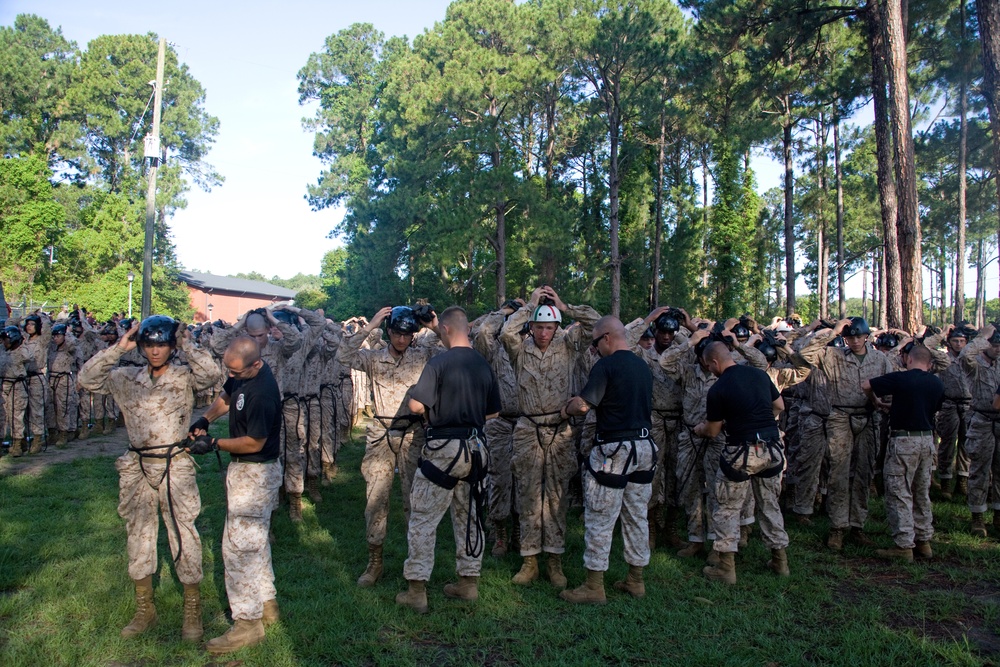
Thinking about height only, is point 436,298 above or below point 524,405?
above

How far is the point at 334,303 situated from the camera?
4394cm

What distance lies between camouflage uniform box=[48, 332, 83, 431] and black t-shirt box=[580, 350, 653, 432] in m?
11.3

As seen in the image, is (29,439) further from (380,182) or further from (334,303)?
(334,303)

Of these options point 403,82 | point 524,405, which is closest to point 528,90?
Result: point 403,82

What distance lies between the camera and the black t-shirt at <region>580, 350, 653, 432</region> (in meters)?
5.74

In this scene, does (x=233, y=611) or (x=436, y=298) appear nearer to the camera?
(x=233, y=611)

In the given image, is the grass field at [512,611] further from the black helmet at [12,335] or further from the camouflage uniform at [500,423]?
the black helmet at [12,335]

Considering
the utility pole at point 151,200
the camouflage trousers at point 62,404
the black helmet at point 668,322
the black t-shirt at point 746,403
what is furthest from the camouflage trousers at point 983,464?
the utility pole at point 151,200

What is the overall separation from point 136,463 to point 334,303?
3962 centimetres

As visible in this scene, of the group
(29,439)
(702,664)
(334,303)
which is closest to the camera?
(702,664)

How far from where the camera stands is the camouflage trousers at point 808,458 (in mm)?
7996

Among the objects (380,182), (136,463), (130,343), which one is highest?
(380,182)

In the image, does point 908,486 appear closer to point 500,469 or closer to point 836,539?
point 836,539

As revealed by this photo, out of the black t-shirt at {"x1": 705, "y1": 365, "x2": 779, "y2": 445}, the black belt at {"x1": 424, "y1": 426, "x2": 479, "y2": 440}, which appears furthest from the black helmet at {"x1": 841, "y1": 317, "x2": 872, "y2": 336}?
the black belt at {"x1": 424, "y1": 426, "x2": 479, "y2": 440}
